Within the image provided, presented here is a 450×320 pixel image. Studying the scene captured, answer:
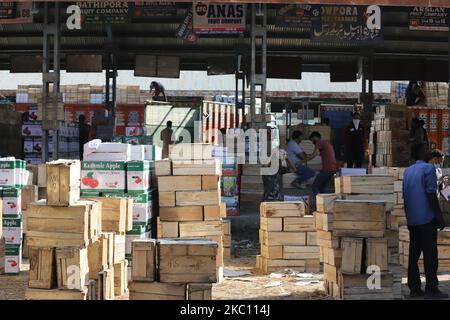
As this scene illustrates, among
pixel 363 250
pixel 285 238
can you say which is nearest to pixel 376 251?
pixel 363 250

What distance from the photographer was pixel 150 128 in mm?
24000

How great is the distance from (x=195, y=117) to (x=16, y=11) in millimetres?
6529

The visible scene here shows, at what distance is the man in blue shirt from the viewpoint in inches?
440

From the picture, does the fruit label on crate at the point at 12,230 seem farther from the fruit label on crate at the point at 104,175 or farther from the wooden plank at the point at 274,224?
the wooden plank at the point at 274,224

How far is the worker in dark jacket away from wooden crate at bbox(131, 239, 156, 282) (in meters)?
14.1

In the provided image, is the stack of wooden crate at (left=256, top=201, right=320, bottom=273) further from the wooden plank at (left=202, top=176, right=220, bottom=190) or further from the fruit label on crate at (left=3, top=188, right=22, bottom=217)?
the fruit label on crate at (left=3, top=188, right=22, bottom=217)

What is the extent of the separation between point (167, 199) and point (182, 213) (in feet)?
1.08

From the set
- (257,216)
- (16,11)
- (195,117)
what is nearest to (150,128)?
(195,117)

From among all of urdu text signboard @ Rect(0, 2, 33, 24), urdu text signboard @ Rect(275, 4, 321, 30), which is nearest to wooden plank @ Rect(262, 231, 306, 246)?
urdu text signboard @ Rect(275, 4, 321, 30)

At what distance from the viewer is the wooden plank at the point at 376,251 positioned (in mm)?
10625

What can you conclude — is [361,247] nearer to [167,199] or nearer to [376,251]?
[376,251]

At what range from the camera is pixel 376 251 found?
10641mm

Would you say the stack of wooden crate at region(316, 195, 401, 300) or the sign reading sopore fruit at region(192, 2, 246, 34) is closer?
the stack of wooden crate at region(316, 195, 401, 300)
